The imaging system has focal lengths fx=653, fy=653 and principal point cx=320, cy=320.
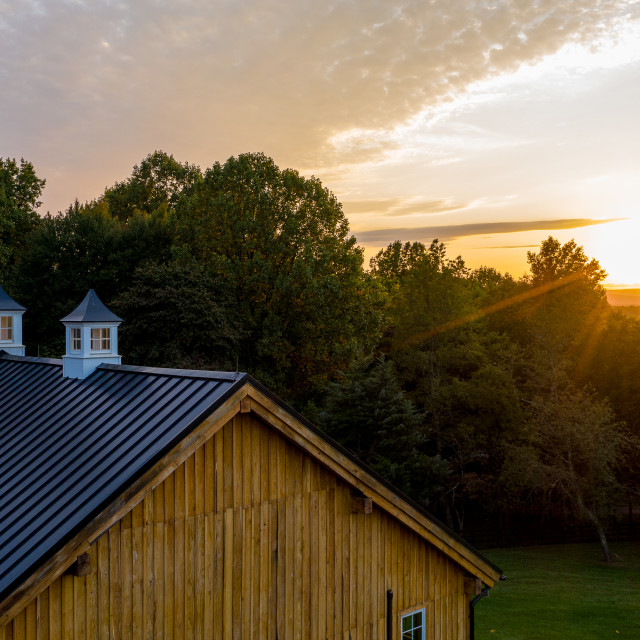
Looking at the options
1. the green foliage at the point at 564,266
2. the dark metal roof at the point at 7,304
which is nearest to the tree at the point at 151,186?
the green foliage at the point at 564,266

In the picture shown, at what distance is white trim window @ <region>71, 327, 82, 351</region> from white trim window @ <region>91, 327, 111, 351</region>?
251 mm

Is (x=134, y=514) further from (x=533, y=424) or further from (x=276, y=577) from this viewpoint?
(x=533, y=424)

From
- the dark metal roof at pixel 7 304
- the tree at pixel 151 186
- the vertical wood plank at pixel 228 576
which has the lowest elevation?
the vertical wood plank at pixel 228 576

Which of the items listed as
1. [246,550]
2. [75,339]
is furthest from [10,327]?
[246,550]

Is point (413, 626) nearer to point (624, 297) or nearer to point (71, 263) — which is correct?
point (71, 263)

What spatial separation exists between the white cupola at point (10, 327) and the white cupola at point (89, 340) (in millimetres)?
5127

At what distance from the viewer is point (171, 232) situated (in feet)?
131

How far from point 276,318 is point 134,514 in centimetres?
2840

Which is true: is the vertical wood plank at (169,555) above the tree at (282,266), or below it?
below

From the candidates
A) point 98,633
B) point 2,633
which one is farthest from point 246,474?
point 2,633

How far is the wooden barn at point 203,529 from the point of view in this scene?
7496 millimetres

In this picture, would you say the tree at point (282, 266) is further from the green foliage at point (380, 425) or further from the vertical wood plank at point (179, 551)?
the vertical wood plank at point (179, 551)

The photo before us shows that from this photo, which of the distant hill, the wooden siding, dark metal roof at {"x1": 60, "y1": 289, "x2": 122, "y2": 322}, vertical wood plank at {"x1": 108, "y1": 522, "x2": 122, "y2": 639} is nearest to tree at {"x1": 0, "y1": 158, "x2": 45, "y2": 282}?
dark metal roof at {"x1": 60, "y1": 289, "x2": 122, "y2": 322}

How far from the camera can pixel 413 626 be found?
1107 centimetres
